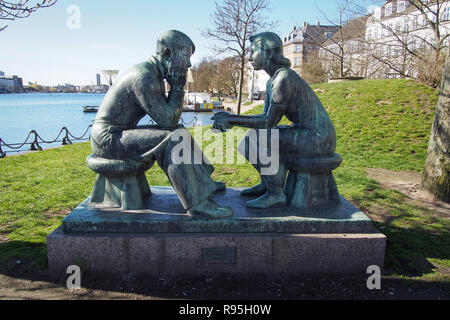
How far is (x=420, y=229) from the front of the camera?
4523mm

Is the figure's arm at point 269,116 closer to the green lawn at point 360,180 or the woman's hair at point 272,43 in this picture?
the woman's hair at point 272,43

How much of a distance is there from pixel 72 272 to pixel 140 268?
641 millimetres

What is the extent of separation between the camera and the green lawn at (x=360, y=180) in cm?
380

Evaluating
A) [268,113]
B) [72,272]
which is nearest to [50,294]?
[72,272]

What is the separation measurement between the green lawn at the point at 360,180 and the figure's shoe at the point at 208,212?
1696 mm

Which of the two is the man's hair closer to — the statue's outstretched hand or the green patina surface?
the statue's outstretched hand

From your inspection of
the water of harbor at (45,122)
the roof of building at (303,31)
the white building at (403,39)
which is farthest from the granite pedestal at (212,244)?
the roof of building at (303,31)

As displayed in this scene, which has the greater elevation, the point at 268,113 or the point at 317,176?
the point at 268,113

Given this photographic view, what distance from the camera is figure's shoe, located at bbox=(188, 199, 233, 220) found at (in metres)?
3.22

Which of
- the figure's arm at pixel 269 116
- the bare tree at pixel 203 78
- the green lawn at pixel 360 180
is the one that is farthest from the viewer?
the bare tree at pixel 203 78

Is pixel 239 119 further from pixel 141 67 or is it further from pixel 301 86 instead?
pixel 141 67

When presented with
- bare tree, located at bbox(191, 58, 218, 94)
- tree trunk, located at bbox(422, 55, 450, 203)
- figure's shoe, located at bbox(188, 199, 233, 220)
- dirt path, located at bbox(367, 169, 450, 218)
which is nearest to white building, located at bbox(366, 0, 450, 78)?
dirt path, located at bbox(367, 169, 450, 218)

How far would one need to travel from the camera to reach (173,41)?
320cm

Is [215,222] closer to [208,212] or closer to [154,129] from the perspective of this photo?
[208,212]
